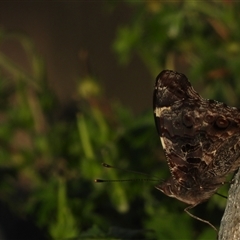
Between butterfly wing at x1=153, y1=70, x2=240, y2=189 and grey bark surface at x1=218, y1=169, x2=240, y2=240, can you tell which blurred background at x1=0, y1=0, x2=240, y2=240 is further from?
grey bark surface at x1=218, y1=169, x2=240, y2=240

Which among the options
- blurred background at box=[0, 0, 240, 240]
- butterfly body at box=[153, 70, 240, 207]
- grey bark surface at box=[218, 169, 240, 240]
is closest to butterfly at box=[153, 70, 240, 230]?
butterfly body at box=[153, 70, 240, 207]

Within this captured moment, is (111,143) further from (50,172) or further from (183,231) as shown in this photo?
(183,231)

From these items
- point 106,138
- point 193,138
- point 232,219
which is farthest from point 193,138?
point 106,138

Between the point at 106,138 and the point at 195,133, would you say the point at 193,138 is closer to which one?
the point at 195,133

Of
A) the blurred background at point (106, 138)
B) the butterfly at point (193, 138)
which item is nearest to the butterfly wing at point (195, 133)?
the butterfly at point (193, 138)

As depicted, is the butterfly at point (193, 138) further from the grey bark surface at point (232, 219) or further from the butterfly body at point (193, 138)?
the grey bark surface at point (232, 219)

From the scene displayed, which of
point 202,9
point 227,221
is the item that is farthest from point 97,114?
point 227,221
